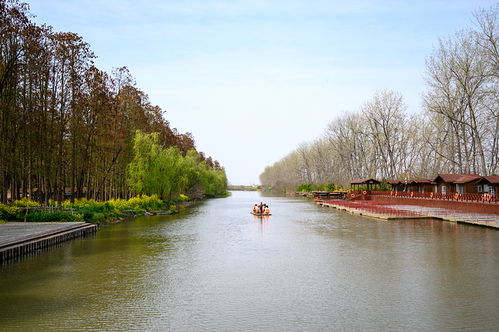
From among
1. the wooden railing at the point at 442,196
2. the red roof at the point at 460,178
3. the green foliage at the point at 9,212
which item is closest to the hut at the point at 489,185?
the red roof at the point at 460,178

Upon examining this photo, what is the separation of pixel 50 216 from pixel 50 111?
8.48 m

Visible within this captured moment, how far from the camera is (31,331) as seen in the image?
30.7 ft

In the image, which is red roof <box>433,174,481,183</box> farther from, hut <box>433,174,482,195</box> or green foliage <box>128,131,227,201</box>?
green foliage <box>128,131,227,201</box>

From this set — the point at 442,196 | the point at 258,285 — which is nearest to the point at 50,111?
the point at 258,285

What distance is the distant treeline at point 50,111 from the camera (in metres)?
27.4

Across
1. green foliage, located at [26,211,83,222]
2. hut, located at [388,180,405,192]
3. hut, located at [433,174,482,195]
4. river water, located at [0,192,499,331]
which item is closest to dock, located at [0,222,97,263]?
river water, located at [0,192,499,331]

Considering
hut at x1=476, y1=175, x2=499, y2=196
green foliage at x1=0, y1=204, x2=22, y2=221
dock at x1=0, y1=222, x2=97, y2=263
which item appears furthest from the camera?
hut at x1=476, y1=175, x2=499, y2=196

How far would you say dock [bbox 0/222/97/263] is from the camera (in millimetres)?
17438

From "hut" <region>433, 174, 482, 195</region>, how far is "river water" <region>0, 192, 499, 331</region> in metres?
18.8

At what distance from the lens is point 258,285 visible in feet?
44.2

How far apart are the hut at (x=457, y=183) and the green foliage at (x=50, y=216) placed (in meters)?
34.8

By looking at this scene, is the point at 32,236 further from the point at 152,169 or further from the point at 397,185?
the point at 397,185

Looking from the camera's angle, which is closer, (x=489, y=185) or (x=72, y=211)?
(x=72, y=211)

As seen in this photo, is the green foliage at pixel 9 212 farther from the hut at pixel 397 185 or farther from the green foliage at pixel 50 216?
the hut at pixel 397 185
